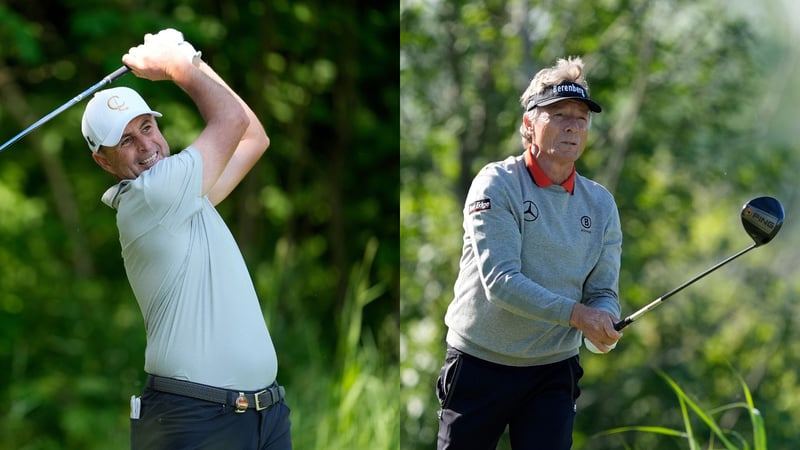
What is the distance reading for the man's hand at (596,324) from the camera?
2.58 metres

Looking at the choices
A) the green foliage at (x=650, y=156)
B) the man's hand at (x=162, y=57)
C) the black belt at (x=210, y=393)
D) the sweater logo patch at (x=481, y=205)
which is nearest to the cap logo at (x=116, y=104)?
the man's hand at (x=162, y=57)

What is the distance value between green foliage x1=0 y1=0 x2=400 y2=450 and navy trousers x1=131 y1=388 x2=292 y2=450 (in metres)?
3.28

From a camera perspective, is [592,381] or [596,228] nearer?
[596,228]

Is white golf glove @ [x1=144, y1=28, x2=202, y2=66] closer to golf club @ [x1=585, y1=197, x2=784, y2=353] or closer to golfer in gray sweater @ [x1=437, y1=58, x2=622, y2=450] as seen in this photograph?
golfer in gray sweater @ [x1=437, y1=58, x2=622, y2=450]

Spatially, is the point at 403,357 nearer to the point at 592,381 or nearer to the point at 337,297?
the point at 592,381

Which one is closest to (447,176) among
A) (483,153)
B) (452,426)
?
(483,153)

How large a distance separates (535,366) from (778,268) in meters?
2.89

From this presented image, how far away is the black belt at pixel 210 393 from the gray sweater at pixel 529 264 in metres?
0.53

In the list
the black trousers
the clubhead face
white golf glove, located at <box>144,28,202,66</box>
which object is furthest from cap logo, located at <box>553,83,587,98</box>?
white golf glove, located at <box>144,28,202,66</box>

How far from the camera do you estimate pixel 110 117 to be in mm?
2564

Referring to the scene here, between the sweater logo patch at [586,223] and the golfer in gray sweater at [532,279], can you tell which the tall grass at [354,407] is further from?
the sweater logo patch at [586,223]

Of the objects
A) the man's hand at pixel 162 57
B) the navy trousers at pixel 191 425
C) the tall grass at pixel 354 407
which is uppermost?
the man's hand at pixel 162 57

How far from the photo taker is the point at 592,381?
5.73 m

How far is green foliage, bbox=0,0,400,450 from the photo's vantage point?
21.3ft
